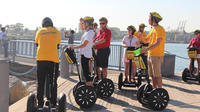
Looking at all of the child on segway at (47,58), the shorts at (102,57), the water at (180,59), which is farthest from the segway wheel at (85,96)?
the water at (180,59)

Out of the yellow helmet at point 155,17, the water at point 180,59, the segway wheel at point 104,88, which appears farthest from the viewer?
the water at point 180,59

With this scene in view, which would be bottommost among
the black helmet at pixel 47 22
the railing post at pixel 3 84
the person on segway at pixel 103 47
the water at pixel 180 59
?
the water at pixel 180 59

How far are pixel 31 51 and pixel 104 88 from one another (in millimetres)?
8748

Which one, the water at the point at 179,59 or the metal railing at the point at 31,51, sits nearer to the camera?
the metal railing at the point at 31,51

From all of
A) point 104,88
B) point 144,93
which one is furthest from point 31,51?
point 144,93

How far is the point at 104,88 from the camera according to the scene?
6367mm

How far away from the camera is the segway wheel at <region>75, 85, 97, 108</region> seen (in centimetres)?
547

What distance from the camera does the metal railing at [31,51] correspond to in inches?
491

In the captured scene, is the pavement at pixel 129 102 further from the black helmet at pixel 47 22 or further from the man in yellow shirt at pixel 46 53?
the black helmet at pixel 47 22

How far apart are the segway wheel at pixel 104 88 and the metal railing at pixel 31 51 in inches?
236

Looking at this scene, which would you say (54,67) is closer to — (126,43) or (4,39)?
(126,43)

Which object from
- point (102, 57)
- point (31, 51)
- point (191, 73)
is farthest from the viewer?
point (31, 51)

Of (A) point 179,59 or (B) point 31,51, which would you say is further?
(A) point 179,59

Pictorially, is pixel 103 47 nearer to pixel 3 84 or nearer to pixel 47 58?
pixel 47 58
